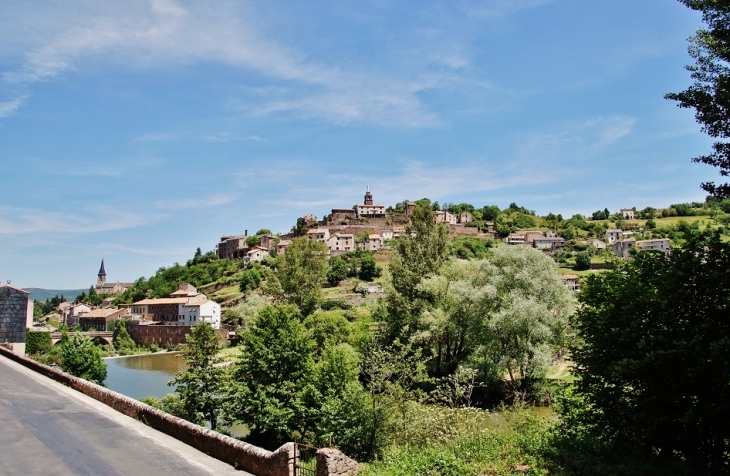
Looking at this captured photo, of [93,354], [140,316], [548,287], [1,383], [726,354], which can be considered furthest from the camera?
[140,316]

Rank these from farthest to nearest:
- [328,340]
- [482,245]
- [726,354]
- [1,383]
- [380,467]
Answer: [482,245]
[328,340]
[1,383]
[380,467]
[726,354]

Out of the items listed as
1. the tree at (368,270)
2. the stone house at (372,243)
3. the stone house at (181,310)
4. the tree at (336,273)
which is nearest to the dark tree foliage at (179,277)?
the stone house at (181,310)

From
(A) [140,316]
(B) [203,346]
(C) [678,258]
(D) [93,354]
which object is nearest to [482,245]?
(A) [140,316]

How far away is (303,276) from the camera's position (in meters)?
45.1

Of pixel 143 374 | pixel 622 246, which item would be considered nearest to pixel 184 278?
pixel 143 374

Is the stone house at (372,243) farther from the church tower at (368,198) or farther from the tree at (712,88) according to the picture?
the tree at (712,88)

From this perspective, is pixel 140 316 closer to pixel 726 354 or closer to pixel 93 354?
pixel 93 354

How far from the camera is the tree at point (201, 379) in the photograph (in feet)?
79.7

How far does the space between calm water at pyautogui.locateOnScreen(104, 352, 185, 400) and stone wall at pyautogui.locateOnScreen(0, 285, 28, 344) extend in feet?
26.6

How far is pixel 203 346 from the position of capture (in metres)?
25.0

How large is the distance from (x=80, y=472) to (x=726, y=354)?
1332 centimetres

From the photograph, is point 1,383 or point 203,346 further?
point 203,346

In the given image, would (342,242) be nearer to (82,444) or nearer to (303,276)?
(303,276)

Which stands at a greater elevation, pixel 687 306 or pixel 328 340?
pixel 687 306
